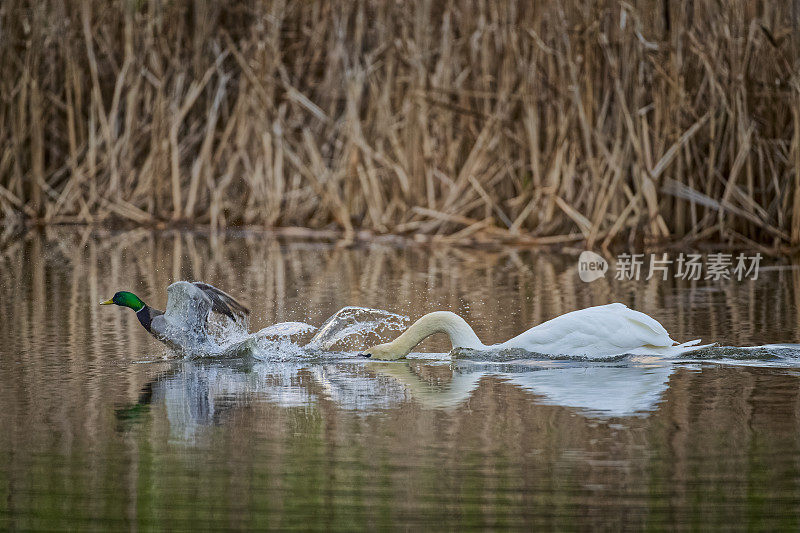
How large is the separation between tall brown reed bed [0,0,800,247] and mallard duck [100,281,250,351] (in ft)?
19.4

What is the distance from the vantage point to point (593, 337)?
7.38m

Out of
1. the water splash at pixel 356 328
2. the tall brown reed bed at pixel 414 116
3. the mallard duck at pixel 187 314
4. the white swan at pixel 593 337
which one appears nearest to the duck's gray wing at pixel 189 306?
the mallard duck at pixel 187 314

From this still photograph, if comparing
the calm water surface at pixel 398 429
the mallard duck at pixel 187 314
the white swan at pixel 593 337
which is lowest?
the calm water surface at pixel 398 429

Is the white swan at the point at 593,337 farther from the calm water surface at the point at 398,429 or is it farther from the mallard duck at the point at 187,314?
the mallard duck at the point at 187,314

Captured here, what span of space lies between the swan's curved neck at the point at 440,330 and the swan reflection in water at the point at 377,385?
0.10m

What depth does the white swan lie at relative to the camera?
7355 millimetres

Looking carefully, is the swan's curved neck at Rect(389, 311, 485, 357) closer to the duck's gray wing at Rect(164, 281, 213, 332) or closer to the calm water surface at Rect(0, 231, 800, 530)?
the calm water surface at Rect(0, 231, 800, 530)

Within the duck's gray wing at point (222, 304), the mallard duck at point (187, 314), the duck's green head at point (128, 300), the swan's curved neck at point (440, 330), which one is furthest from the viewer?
the duck's green head at point (128, 300)

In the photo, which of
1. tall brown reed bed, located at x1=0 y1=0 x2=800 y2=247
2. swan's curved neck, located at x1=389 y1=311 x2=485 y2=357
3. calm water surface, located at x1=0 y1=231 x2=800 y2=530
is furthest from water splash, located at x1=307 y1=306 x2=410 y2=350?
tall brown reed bed, located at x1=0 y1=0 x2=800 y2=247

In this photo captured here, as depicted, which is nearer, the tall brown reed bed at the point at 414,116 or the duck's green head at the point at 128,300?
the duck's green head at the point at 128,300

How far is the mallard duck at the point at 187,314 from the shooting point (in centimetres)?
765

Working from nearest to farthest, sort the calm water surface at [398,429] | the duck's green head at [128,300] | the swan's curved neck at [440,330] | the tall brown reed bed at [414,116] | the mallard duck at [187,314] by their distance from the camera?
1. the calm water surface at [398,429]
2. the swan's curved neck at [440,330]
3. the mallard duck at [187,314]
4. the duck's green head at [128,300]
5. the tall brown reed bed at [414,116]

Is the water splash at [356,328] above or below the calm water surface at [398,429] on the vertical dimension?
above

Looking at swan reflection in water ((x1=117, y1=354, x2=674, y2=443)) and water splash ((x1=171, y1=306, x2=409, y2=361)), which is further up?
water splash ((x1=171, y1=306, x2=409, y2=361))
